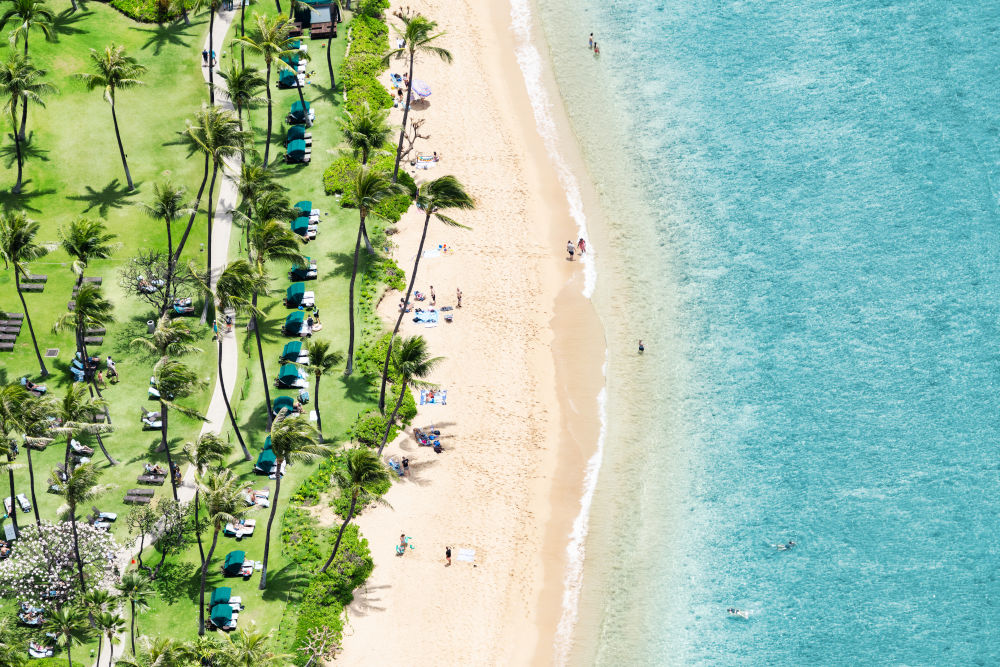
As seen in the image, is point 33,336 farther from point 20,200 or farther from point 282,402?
point 282,402

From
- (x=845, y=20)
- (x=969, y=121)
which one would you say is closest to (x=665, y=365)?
(x=969, y=121)

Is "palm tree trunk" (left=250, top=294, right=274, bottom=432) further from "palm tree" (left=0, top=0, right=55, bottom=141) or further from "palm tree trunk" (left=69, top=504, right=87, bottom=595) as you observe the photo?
"palm tree" (left=0, top=0, right=55, bottom=141)

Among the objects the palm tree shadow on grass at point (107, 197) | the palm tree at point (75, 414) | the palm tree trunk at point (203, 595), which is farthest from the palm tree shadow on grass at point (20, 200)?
the palm tree trunk at point (203, 595)

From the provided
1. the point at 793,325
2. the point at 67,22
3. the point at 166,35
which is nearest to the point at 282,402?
the point at 793,325

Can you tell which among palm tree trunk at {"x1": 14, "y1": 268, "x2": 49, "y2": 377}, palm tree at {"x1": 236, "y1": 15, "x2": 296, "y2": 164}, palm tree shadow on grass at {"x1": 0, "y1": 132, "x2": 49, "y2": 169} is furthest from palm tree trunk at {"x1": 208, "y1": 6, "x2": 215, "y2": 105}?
palm tree trunk at {"x1": 14, "y1": 268, "x2": 49, "y2": 377}

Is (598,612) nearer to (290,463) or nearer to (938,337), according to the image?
(290,463)

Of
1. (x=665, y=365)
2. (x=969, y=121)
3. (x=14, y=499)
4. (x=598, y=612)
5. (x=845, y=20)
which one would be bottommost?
(x=598, y=612)
